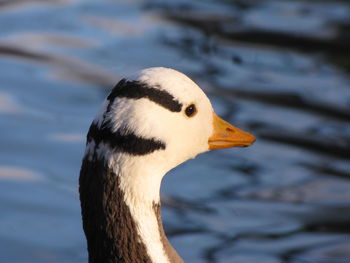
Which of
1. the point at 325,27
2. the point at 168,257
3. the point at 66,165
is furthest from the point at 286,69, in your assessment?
the point at 168,257

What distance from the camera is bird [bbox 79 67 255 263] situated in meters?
5.09

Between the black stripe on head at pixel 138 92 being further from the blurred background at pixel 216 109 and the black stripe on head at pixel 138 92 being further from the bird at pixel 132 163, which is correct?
the blurred background at pixel 216 109

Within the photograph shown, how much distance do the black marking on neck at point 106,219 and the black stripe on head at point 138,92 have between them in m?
0.33

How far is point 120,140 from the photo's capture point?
5074 millimetres

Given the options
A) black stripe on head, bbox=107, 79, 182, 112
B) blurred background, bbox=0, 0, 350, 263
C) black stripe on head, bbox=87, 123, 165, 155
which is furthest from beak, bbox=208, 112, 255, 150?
blurred background, bbox=0, 0, 350, 263

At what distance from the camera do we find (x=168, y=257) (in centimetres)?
538

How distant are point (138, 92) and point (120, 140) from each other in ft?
0.84

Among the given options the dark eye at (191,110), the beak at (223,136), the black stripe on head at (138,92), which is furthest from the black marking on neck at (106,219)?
the beak at (223,136)

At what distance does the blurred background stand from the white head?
2.22 metres

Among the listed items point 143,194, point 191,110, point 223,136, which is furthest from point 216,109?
point 143,194

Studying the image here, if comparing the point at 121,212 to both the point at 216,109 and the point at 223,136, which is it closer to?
the point at 223,136

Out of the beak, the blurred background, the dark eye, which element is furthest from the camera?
the blurred background

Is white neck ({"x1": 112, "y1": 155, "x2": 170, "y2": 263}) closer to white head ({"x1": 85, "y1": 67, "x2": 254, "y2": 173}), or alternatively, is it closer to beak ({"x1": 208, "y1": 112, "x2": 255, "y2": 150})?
white head ({"x1": 85, "y1": 67, "x2": 254, "y2": 173})

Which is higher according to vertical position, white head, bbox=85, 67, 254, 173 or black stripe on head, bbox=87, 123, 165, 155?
white head, bbox=85, 67, 254, 173
